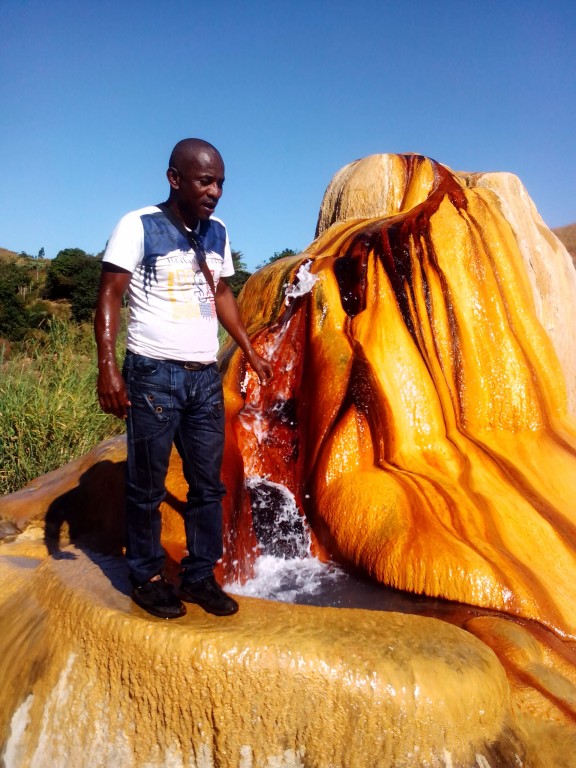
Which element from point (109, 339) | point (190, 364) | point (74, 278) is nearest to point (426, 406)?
point (190, 364)

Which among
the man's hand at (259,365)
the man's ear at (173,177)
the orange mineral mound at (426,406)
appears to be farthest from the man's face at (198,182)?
the orange mineral mound at (426,406)

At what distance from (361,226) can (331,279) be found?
0.67m

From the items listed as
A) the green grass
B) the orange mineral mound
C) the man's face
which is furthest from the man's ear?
the green grass

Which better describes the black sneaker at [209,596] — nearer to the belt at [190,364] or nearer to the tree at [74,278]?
the belt at [190,364]

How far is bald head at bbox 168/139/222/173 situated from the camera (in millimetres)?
2123

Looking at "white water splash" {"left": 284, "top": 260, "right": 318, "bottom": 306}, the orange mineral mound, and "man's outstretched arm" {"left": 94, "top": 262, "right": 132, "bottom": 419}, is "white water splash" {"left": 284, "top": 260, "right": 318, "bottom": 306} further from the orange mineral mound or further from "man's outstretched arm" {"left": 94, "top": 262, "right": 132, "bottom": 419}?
"man's outstretched arm" {"left": 94, "top": 262, "right": 132, "bottom": 419}

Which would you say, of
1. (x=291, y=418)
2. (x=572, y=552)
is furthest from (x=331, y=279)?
(x=572, y=552)

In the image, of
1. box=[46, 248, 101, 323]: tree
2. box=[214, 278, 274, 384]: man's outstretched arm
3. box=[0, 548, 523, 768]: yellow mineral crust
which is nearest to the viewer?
box=[0, 548, 523, 768]: yellow mineral crust

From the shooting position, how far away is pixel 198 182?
213 centimetres

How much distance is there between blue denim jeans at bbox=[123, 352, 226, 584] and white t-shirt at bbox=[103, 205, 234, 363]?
6cm

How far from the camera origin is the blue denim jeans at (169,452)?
209 cm

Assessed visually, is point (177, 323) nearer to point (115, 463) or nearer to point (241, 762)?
point (241, 762)

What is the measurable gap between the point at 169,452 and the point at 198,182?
831 millimetres

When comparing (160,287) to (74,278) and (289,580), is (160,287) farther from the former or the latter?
(74,278)
